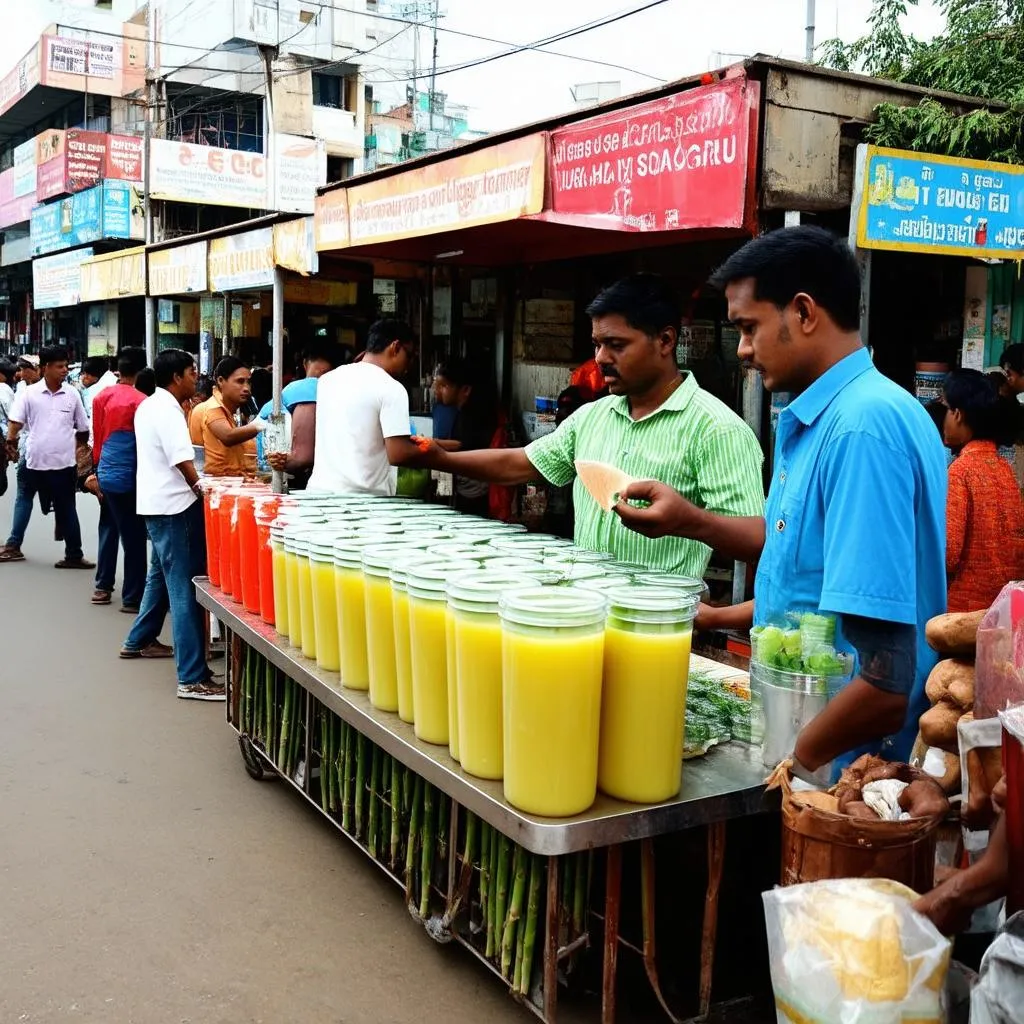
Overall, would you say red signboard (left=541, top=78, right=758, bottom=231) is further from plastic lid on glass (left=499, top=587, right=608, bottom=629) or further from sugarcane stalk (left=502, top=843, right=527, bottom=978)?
sugarcane stalk (left=502, top=843, right=527, bottom=978)

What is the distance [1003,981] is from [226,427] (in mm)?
6118

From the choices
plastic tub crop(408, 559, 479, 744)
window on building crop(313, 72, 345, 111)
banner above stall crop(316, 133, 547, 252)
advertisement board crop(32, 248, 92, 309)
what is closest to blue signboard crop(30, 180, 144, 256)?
advertisement board crop(32, 248, 92, 309)

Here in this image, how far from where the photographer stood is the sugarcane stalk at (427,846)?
9.61 ft

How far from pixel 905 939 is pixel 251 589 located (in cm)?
285

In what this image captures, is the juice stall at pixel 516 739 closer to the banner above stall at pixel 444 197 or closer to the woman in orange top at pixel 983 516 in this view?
the woman in orange top at pixel 983 516

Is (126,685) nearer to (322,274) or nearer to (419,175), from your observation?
(419,175)

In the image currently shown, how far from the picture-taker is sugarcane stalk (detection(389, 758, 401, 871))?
3090 millimetres

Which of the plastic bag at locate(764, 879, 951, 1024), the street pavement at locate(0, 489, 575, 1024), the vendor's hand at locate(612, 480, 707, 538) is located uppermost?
the vendor's hand at locate(612, 480, 707, 538)

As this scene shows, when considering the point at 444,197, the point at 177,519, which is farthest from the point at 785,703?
the point at 177,519

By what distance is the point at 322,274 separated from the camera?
884 centimetres

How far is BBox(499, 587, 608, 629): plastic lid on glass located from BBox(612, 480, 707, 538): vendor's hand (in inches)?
16.5

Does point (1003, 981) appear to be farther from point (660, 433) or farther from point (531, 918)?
point (660, 433)

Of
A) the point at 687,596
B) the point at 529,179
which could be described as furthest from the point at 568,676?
the point at 529,179

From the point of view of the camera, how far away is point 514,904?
8.22ft
